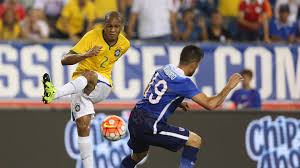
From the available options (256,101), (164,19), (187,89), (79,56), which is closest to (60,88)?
(79,56)

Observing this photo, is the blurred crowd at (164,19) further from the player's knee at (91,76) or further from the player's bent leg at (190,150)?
the player's bent leg at (190,150)

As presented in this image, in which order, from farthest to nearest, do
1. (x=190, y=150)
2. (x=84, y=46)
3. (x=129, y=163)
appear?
1. (x=129, y=163)
2. (x=84, y=46)
3. (x=190, y=150)

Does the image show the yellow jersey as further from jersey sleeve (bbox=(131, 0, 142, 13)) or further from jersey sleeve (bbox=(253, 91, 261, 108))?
jersey sleeve (bbox=(131, 0, 142, 13))

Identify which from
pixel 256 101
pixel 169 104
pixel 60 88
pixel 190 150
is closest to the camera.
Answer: pixel 169 104

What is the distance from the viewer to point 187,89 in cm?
1302

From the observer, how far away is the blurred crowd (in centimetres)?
1905

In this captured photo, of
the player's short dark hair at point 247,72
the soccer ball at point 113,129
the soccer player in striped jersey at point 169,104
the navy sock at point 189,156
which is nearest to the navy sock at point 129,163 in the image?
the soccer ball at point 113,129

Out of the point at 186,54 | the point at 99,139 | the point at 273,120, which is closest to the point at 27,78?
the point at 99,139

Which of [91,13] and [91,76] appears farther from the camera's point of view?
[91,13]

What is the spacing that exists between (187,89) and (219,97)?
43 centimetres

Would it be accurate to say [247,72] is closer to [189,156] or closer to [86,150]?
[86,150]

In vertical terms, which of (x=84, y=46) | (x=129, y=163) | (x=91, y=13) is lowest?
(x=129, y=163)

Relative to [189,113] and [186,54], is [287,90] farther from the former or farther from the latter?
[186,54]

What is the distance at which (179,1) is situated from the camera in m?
20.6
